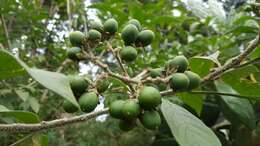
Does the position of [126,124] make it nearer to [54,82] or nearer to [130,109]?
[130,109]

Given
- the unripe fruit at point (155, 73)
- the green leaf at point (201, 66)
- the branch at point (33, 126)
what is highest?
the unripe fruit at point (155, 73)

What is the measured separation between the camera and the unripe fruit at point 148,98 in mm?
1058

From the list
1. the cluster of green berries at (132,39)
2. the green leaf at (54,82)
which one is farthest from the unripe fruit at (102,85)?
the green leaf at (54,82)

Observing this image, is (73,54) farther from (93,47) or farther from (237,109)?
(237,109)

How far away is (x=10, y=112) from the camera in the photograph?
3.40 ft

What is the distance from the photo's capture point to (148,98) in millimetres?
1057

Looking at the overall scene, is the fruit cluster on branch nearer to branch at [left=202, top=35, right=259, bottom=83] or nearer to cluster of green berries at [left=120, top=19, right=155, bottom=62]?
cluster of green berries at [left=120, top=19, right=155, bottom=62]

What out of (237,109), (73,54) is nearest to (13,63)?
(73,54)

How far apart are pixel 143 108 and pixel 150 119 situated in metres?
0.03

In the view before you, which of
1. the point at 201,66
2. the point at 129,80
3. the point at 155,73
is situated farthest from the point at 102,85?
the point at 201,66

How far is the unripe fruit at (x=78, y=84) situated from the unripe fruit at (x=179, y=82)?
8.1 inches

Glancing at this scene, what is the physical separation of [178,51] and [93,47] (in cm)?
152

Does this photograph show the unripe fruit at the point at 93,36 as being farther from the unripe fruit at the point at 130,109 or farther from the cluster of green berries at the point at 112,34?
the unripe fruit at the point at 130,109

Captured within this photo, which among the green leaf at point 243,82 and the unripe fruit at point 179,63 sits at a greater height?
the unripe fruit at point 179,63
